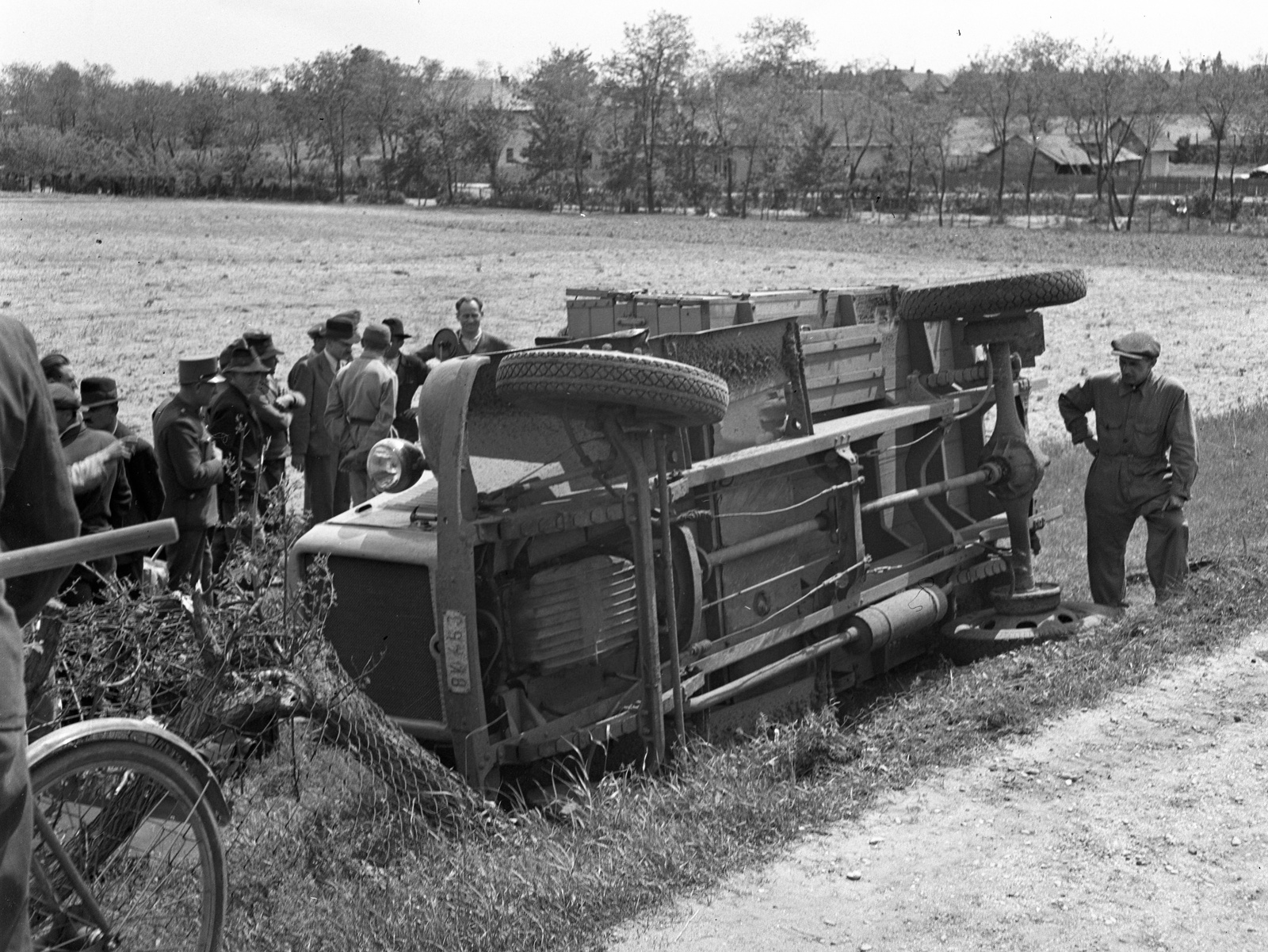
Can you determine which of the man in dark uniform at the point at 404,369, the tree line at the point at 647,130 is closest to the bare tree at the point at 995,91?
the tree line at the point at 647,130

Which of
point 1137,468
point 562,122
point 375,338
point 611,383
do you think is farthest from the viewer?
point 562,122

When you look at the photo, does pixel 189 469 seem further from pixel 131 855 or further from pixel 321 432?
pixel 131 855

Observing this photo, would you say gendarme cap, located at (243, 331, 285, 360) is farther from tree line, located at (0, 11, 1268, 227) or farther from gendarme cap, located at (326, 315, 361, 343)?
tree line, located at (0, 11, 1268, 227)

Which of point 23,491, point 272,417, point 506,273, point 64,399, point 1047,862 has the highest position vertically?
point 23,491

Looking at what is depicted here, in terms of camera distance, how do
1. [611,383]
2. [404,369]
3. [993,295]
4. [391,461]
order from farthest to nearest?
[404,369]
[993,295]
[391,461]
[611,383]

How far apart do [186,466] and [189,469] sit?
0.09 ft

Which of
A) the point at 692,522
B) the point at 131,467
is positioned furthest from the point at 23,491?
the point at 131,467

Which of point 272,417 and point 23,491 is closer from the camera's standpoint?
point 23,491

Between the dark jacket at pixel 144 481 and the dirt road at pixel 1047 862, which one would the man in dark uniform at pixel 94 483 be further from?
the dirt road at pixel 1047 862

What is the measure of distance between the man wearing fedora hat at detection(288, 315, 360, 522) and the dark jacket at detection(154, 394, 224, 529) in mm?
2495

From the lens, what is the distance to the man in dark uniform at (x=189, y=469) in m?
9.06

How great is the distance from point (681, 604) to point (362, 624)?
145 centimetres

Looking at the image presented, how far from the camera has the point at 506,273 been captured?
39469 millimetres

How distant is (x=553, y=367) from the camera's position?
232 inches
